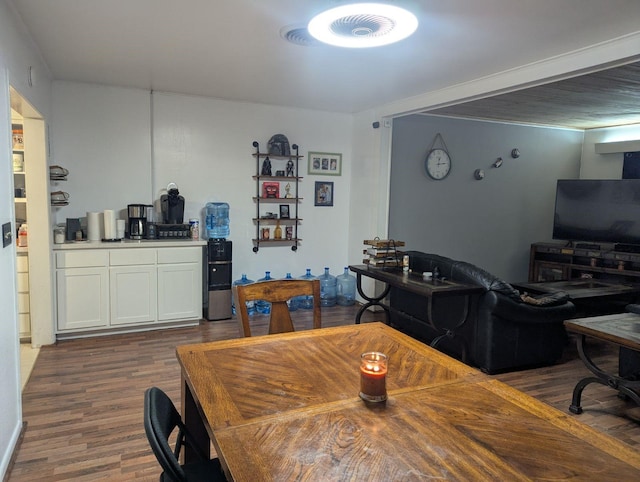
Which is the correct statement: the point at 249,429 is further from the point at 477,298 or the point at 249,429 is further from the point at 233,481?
the point at 477,298

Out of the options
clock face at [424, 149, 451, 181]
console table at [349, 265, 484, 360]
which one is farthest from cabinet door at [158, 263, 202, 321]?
clock face at [424, 149, 451, 181]

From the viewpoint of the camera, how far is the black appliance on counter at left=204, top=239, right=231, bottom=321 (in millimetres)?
4805

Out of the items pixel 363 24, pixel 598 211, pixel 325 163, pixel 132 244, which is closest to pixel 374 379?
pixel 363 24

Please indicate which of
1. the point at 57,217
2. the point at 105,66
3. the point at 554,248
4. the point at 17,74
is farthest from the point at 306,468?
the point at 554,248

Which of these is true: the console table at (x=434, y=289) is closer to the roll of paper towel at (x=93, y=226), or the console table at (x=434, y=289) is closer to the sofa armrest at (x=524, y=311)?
the sofa armrest at (x=524, y=311)

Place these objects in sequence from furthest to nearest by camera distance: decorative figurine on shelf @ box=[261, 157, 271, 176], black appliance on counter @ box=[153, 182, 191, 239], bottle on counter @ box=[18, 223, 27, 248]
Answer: decorative figurine on shelf @ box=[261, 157, 271, 176], black appliance on counter @ box=[153, 182, 191, 239], bottle on counter @ box=[18, 223, 27, 248]

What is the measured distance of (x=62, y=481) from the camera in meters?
2.19

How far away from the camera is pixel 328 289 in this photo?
5.77 m

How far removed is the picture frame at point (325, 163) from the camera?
564cm

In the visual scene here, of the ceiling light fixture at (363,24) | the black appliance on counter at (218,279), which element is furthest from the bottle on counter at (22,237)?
Result: the ceiling light fixture at (363,24)

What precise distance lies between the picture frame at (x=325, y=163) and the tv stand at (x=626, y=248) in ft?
11.7

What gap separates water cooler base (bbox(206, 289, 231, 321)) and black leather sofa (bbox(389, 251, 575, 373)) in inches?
85.2

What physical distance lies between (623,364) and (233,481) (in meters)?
3.31

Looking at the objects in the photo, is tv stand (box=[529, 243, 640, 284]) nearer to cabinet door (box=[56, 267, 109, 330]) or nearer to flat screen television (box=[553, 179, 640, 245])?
flat screen television (box=[553, 179, 640, 245])
